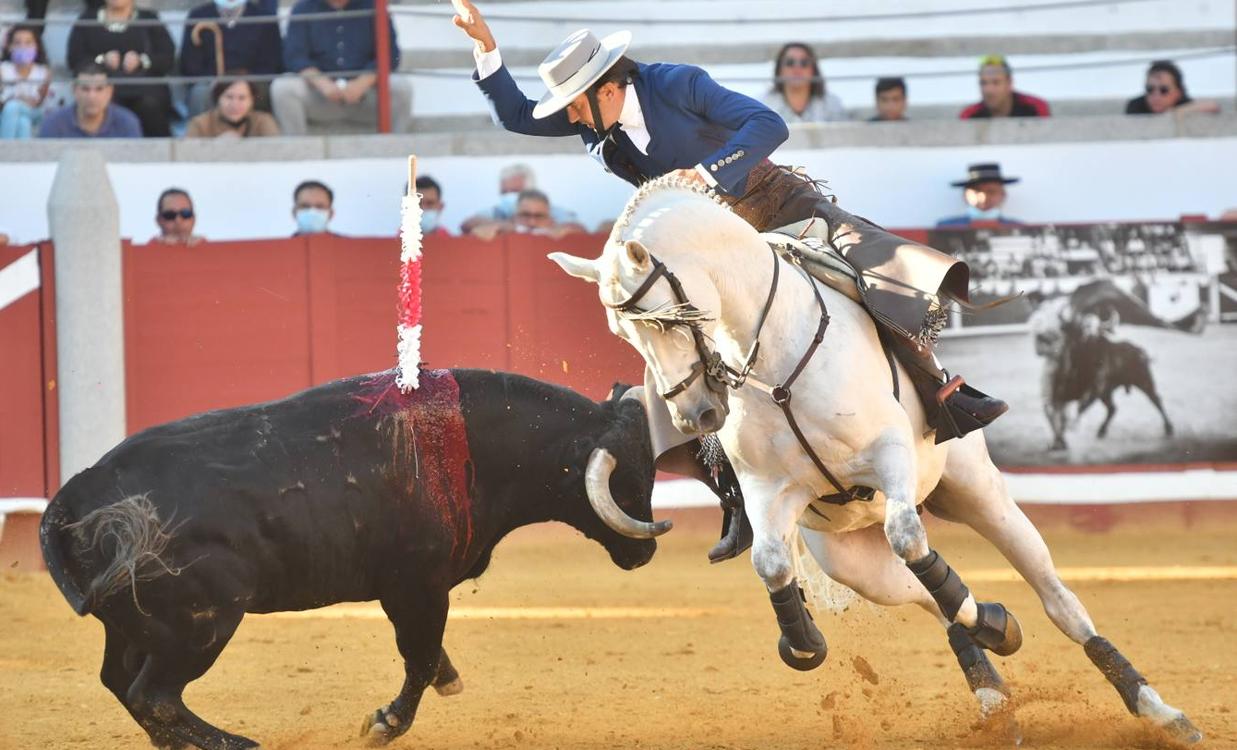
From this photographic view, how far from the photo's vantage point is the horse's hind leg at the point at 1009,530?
5.15 meters

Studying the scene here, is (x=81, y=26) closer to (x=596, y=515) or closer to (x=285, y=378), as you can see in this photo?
(x=285, y=378)

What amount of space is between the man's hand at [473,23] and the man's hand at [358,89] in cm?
578

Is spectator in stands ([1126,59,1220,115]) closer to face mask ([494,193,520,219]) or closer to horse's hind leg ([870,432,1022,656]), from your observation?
face mask ([494,193,520,219])

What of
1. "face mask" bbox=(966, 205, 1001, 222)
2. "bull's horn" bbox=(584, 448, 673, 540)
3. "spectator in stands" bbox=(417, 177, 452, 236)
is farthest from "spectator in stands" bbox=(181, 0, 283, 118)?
"bull's horn" bbox=(584, 448, 673, 540)

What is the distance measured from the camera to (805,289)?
15.4 feet

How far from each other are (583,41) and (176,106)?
22.6 ft

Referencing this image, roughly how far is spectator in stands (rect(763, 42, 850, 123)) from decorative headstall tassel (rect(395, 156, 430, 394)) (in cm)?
588

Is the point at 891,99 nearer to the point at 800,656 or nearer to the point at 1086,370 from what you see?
the point at 1086,370

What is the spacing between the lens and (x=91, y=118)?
10.5 meters

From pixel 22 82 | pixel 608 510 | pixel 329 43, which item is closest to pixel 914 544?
pixel 608 510

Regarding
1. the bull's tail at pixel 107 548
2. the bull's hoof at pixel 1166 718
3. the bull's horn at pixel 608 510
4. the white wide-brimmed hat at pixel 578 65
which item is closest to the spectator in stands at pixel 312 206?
the bull's horn at pixel 608 510

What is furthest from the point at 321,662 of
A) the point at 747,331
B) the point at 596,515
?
the point at 747,331

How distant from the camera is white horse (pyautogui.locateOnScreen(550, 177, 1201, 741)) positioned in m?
4.20

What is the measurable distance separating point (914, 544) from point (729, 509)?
0.93m
